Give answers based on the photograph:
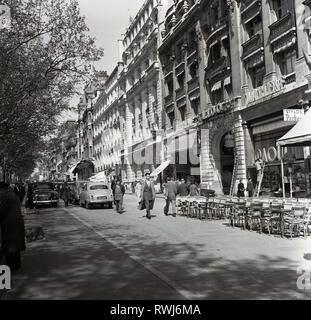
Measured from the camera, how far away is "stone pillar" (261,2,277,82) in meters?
22.6

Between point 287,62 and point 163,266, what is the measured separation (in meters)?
17.2

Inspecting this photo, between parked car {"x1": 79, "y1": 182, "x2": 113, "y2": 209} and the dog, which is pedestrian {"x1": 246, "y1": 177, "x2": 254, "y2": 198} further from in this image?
the dog

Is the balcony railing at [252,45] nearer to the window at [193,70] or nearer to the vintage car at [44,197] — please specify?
the window at [193,70]

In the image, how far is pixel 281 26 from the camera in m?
21.8

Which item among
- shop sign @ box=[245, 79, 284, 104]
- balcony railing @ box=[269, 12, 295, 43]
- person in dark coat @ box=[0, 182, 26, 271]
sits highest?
balcony railing @ box=[269, 12, 295, 43]

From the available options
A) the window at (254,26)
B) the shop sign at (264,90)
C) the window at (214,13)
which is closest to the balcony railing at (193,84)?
the window at (214,13)

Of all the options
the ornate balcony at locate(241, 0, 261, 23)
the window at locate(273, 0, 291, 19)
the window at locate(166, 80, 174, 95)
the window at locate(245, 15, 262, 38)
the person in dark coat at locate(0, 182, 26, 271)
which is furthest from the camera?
the window at locate(166, 80, 174, 95)

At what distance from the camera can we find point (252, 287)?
6082 millimetres

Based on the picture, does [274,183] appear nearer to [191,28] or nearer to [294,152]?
[294,152]

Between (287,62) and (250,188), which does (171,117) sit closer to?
(250,188)

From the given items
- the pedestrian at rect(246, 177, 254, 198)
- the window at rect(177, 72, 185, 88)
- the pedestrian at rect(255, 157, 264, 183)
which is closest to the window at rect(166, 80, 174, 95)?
the window at rect(177, 72, 185, 88)

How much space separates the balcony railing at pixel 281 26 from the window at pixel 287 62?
1042mm

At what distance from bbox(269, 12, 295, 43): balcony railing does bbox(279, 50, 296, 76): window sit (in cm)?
104

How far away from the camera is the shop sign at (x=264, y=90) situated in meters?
21.7
